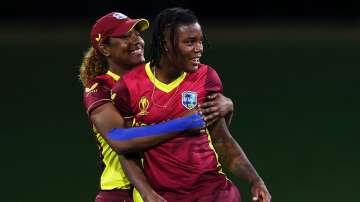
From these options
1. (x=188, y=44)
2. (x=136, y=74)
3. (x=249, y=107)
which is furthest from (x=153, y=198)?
(x=249, y=107)

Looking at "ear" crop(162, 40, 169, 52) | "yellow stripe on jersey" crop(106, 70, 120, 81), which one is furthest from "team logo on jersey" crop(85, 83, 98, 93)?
"ear" crop(162, 40, 169, 52)

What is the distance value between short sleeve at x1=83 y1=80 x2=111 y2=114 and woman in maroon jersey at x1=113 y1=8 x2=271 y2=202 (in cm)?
18

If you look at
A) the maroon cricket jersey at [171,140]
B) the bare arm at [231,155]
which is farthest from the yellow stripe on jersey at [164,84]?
the bare arm at [231,155]

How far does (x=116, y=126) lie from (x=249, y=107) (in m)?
5.80

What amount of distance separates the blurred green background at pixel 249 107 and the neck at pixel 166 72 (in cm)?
324

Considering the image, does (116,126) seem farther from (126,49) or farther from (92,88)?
(126,49)

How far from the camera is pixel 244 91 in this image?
9.19m

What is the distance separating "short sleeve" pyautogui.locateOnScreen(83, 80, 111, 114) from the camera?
3.16 meters

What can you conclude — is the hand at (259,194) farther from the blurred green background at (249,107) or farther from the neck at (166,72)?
the blurred green background at (249,107)

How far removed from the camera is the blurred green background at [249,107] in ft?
21.6

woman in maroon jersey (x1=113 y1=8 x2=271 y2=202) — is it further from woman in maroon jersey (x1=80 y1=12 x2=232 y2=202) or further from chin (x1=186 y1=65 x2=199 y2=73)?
woman in maroon jersey (x1=80 y1=12 x2=232 y2=202)
